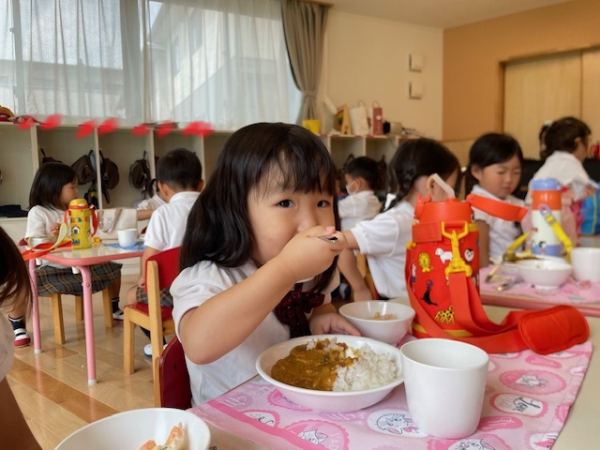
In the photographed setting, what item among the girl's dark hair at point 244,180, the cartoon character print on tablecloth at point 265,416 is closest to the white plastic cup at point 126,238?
the girl's dark hair at point 244,180

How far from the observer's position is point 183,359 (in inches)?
37.6

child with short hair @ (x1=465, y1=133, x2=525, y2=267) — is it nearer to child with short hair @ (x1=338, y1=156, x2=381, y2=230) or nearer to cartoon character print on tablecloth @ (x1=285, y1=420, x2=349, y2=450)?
child with short hair @ (x1=338, y1=156, x2=381, y2=230)

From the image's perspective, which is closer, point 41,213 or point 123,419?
point 123,419

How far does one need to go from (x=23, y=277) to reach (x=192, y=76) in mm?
4791

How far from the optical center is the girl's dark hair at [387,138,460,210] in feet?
6.33

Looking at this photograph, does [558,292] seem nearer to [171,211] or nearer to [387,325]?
[387,325]

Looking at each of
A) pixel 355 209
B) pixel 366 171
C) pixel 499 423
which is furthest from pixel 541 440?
pixel 366 171

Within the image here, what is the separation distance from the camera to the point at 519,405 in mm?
648

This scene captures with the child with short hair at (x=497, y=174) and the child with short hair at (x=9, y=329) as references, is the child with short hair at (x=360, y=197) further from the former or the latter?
the child with short hair at (x=9, y=329)

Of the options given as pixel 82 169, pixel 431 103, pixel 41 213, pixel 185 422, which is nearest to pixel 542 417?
pixel 185 422

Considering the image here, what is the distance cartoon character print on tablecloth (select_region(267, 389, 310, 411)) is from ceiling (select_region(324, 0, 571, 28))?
595cm

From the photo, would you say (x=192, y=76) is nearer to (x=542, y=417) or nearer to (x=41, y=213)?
(x=41, y=213)

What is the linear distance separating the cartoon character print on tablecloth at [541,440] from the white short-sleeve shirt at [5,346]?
0.74 m

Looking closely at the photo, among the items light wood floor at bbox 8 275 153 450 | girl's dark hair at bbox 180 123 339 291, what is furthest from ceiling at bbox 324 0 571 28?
girl's dark hair at bbox 180 123 339 291
